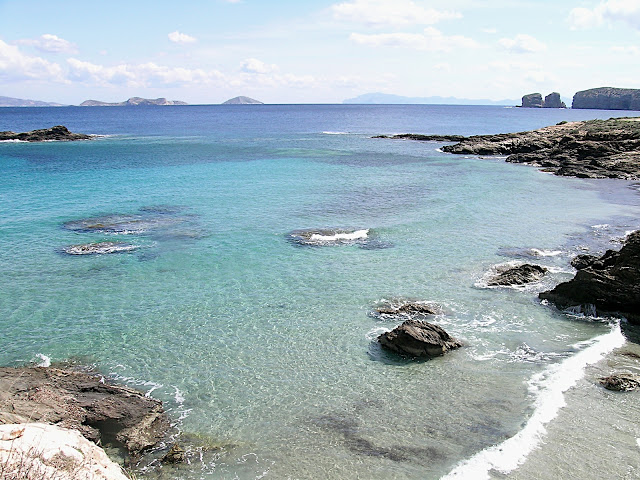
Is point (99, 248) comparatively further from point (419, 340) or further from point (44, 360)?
point (419, 340)

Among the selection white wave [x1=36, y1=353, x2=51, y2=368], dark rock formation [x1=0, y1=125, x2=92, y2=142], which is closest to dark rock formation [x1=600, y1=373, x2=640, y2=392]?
white wave [x1=36, y1=353, x2=51, y2=368]

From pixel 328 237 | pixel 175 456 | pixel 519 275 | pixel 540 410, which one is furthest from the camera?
pixel 328 237

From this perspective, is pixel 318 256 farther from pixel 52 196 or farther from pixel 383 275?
pixel 52 196

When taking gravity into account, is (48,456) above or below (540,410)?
above

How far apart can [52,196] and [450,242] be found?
31.9 m

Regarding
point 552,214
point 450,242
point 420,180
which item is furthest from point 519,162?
point 450,242

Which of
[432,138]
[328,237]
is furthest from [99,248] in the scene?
[432,138]

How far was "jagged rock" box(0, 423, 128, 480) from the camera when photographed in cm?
671

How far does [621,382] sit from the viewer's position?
14.9 metres

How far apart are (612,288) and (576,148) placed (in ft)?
156

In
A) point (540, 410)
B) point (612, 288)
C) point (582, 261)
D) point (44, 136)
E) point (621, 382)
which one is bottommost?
point (540, 410)

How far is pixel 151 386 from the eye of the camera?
50.2ft

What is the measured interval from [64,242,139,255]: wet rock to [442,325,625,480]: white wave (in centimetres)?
2097

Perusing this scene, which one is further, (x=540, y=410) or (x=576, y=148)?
(x=576, y=148)
